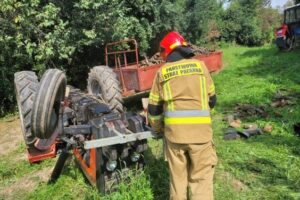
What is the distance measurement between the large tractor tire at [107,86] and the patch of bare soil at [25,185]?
1727 mm

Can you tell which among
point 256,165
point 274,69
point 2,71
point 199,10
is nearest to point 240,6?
point 199,10

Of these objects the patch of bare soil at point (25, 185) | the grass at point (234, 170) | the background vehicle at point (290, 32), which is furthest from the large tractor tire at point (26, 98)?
the background vehicle at point (290, 32)

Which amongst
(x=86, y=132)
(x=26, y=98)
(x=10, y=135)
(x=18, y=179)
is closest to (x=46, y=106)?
(x=86, y=132)

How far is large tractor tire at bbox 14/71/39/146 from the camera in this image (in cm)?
466

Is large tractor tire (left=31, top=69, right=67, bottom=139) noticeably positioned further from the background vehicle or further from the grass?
the background vehicle

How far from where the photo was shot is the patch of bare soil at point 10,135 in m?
7.14

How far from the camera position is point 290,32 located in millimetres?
18016

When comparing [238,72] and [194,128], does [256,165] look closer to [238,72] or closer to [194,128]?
[194,128]

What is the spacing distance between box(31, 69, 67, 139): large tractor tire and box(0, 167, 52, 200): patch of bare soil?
143cm

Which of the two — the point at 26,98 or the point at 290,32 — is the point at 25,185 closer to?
the point at 26,98

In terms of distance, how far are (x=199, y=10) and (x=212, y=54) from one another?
9289 mm

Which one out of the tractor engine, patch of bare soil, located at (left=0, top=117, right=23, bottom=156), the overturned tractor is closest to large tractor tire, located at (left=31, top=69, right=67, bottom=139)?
the overturned tractor

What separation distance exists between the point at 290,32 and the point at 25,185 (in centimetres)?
1606

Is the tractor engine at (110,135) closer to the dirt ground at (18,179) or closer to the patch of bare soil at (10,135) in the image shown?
the dirt ground at (18,179)
